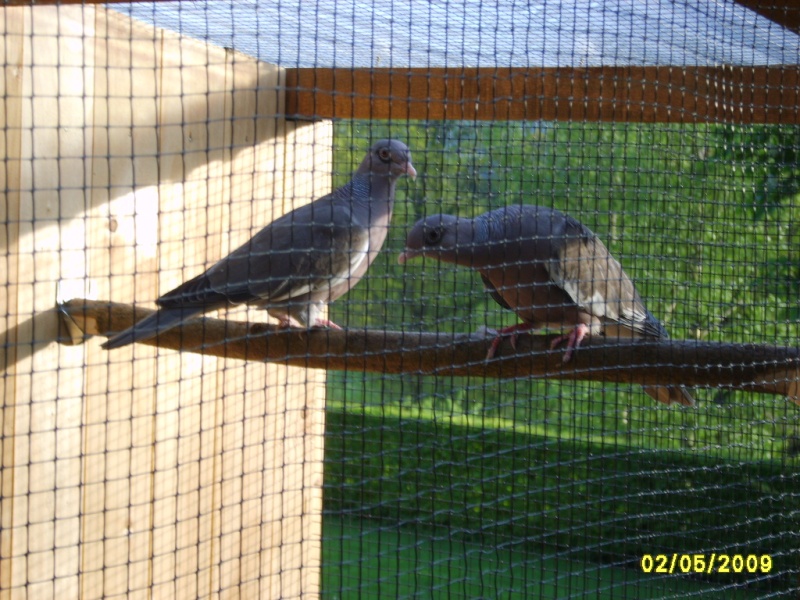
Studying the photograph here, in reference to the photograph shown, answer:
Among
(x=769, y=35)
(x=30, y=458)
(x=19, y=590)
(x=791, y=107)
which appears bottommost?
(x=19, y=590)

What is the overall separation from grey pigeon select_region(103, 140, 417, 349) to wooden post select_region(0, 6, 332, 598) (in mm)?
102

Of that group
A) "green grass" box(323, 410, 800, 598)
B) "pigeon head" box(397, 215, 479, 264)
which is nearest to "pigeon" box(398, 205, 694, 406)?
"pigeon head" box(397, 215, 479, 264)

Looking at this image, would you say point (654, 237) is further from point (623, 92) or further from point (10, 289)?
point (10, 289)

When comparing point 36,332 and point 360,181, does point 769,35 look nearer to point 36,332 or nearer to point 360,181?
point 360,181

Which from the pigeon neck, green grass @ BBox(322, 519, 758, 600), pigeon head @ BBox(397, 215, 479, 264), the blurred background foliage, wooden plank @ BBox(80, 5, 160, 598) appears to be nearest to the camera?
wooden plank @ BBox(80, 5, 160, 598)

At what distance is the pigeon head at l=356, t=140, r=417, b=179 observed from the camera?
242 centimetres

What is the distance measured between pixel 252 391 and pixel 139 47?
97 cm

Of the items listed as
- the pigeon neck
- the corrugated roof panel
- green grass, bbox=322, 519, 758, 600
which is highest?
the corrugated roof panel

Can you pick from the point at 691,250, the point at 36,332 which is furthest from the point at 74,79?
the point at 691,250

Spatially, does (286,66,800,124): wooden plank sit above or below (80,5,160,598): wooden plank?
above

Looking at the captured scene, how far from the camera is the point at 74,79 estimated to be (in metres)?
1.75

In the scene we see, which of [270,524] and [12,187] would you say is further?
[270,524]

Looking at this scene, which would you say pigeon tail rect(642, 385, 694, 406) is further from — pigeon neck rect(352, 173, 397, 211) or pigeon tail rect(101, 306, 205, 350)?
pigeon tail rect(101, 306, 205, 350)

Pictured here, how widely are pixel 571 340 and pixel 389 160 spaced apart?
807 mm
